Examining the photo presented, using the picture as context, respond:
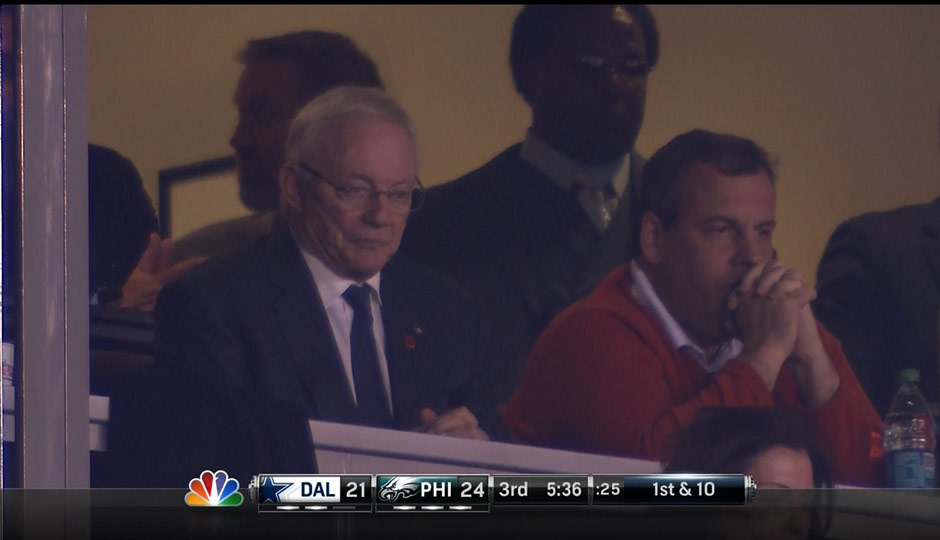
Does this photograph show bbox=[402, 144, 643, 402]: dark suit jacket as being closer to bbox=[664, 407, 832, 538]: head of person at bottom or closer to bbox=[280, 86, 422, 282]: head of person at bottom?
bbox=[280, 86, 422, 282]: head of person at bottom

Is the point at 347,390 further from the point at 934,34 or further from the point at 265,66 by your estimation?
Result: the point at 934,34

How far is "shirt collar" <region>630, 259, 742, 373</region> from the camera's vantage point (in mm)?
5605

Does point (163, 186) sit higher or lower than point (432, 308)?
higher

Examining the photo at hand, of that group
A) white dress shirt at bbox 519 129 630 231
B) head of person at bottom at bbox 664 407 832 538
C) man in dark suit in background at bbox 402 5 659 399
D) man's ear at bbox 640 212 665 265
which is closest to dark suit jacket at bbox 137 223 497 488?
man in dark suit in background at bbox 402 5 659 399

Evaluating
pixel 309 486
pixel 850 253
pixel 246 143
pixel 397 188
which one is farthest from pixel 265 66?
pixel 850 253

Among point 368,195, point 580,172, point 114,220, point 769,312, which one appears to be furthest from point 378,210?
point 769,312

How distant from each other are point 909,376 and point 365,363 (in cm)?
186

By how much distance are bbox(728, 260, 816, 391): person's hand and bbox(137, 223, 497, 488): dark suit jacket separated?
0.91 metres

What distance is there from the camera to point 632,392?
18.2ft

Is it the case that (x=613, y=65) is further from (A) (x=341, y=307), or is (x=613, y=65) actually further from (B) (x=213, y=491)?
(B) (x=213, y=491)

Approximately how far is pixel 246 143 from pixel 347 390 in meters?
0.92

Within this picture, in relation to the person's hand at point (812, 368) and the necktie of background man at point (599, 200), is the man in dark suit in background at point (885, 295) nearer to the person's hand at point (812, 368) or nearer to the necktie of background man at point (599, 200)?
the person's hand at point (812, 368)

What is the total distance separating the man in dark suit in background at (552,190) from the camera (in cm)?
557

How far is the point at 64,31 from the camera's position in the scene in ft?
18.6
